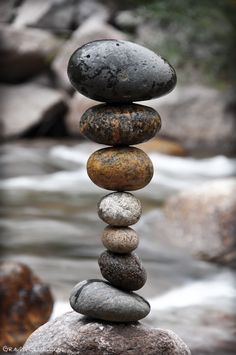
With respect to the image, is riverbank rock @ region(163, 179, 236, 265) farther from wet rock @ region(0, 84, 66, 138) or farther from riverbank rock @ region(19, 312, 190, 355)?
wet rock @ region(0, 84, 66, 138)

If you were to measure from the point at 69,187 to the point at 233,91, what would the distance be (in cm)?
434

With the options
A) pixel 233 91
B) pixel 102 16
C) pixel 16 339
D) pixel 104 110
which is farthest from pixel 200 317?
pixel 102 16

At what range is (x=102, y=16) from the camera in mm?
12336

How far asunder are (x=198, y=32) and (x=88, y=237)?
626cm

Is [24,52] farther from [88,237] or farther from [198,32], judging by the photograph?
[88,237]

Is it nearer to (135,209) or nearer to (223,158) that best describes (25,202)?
(223,158)

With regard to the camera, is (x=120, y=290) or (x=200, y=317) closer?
(x=120, y=290)

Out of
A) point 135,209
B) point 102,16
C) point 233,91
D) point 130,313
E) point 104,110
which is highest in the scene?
point 102,16

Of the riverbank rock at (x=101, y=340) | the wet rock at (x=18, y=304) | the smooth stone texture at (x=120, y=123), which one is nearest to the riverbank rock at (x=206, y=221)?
the wet rock at (x=18, y=304)

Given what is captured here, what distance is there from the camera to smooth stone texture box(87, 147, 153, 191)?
2.71 metres

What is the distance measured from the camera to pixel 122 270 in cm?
277

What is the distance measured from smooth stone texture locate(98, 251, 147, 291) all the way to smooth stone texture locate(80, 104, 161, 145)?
0.44 m

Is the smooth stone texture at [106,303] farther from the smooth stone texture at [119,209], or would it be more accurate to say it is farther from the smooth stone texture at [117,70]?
the smooth stone texture at [117,70]

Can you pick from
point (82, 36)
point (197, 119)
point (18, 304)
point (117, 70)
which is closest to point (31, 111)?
point (82, 36)
